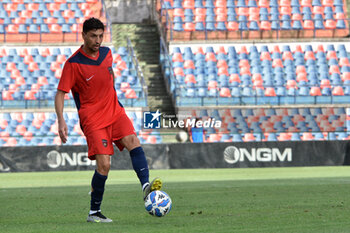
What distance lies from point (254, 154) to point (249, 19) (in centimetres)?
1066

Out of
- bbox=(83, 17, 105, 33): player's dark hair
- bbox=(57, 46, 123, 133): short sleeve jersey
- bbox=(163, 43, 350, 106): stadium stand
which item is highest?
bbox=(83, 17, 105, 33): player's dark hair

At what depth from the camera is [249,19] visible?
107ft

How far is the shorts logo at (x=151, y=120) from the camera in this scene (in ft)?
86.3

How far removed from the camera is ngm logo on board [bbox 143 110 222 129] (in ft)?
83.3

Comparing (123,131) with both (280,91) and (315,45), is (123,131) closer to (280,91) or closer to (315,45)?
(280,91)

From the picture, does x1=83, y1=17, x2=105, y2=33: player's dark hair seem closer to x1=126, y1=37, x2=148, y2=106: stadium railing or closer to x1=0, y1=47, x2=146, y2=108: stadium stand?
x1=0, y1=47, x2=146, y2=108: stadium stand

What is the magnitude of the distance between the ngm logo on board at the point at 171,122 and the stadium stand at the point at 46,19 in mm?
5550

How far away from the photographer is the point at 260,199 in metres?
10.5

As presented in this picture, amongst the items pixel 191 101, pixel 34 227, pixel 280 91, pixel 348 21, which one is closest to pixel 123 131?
pixel 34 227

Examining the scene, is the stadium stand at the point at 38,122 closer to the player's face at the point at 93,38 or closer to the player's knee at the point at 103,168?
the player's knee at the point at 103,168

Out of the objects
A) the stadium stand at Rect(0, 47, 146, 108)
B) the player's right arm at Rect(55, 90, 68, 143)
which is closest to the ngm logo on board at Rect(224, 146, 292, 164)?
the stadium stand at Rect(0, 47, 146, 108)

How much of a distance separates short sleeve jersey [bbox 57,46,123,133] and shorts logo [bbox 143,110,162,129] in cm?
1827

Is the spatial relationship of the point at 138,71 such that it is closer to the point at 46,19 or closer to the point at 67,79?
the point at 46,19

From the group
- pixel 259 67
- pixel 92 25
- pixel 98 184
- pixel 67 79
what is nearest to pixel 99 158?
pixel 98 184
